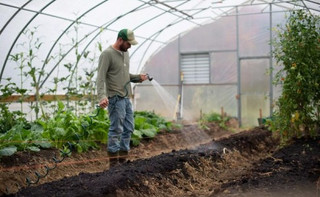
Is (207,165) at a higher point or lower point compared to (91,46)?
lower

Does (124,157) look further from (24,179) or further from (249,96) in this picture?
(249,96)

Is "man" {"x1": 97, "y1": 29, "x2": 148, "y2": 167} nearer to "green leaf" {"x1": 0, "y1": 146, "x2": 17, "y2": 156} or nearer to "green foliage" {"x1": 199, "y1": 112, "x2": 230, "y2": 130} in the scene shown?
"green leaf" {"x1": 0, "y1": 146, "x2": 17, "y2": 156}

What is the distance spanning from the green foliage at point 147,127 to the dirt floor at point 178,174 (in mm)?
240

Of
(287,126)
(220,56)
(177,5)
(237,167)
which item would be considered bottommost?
(237,167)

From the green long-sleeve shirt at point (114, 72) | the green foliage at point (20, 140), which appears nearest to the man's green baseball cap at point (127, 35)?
the green long-sleeve shirt at point (114, 72)

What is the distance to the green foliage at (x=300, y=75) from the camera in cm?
652

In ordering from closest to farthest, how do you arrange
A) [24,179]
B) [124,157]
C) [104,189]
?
[104,189] → [24,179] → [124,157]

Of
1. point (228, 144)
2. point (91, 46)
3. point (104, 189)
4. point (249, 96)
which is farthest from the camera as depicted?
point (249, 96)

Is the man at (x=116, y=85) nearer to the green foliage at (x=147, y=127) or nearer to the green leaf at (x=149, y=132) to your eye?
the green foliage at (x=147, y=127)

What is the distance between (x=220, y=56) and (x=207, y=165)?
25.4 feet

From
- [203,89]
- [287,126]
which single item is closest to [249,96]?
[203,89]

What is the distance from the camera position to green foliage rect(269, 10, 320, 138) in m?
6.52

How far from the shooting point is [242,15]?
1312cm

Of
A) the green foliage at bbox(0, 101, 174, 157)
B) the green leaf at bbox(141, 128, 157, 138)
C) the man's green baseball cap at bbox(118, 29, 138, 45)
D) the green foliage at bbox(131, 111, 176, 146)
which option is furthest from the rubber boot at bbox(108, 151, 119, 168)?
the green leaf at bbox(141, 128, 157, 138)
